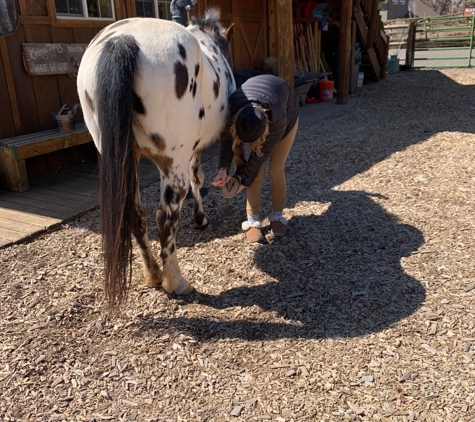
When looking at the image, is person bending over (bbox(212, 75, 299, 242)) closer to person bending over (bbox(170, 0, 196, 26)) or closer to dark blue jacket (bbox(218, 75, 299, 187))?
dark blue jacket (bbox(218, 75, 299, 187))

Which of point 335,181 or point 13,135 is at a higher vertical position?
point 13,135

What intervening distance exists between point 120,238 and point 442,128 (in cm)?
610

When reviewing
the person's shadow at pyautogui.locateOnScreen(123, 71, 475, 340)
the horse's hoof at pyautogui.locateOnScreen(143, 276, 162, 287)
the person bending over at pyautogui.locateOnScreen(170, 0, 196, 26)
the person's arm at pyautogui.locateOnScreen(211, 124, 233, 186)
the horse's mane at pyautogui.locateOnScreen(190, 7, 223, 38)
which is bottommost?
the person's shadow at pyautogui.locateOnScreen(123, 71, 475, 340)

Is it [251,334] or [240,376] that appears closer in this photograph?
[240,376]

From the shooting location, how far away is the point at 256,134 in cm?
261

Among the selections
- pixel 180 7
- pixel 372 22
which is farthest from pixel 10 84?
pixel 372 22

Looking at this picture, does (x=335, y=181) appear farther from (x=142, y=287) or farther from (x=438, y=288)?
(x=142, y=287)

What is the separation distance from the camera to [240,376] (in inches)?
83.7

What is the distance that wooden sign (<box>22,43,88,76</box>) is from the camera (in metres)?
4.93

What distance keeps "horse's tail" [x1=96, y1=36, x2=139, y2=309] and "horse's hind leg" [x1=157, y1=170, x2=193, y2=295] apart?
10.8 inches

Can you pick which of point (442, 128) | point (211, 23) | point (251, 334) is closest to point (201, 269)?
point (251, 334)

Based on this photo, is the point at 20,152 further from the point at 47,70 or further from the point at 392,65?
the point at 392,65

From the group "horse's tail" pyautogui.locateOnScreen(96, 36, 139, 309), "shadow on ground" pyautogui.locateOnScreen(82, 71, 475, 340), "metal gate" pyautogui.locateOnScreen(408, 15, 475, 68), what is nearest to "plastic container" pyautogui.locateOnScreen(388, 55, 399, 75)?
"metal gate" pyautogui.locateOnScreen(408, 15, 475, 68)

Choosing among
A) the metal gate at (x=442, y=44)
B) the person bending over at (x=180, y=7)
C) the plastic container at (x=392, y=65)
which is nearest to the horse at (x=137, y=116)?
the person bending over at (x=180, y=7)
